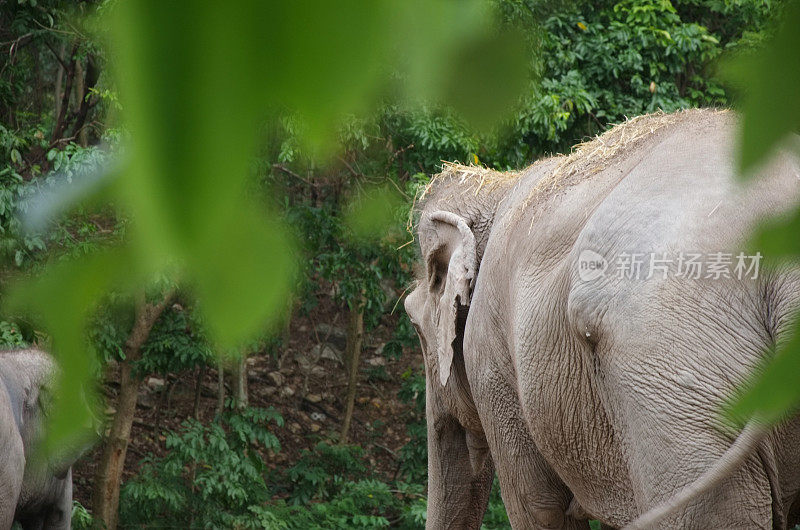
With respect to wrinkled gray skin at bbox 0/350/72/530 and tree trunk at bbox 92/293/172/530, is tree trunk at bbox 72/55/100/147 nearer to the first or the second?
wrinkled gray skin at bbox 0/350/72/530

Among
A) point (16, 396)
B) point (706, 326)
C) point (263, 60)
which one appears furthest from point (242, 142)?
point (16, 396)

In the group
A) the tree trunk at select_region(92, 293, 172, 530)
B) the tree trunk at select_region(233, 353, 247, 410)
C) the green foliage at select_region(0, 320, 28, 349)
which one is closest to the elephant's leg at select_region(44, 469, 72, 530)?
the tree trunk at select_region(92, 293, 172, 530)

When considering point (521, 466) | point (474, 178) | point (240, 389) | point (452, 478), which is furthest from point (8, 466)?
point (521, 466)

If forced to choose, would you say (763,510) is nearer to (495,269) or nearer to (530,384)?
(530,384)

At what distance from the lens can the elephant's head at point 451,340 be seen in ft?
7.69

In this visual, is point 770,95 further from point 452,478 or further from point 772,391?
point 452,478

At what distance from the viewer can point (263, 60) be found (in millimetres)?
193

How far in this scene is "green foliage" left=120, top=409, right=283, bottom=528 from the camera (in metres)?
5.14


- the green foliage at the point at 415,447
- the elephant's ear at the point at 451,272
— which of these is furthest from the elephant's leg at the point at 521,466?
the green foliage at the point at 415,447

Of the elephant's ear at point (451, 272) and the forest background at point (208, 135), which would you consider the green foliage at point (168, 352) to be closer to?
the elephant's ear at point (451, 272)

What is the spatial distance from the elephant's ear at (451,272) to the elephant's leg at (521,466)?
135mm

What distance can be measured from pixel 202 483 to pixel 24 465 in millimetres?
1060

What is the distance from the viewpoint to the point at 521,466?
86.4 inches

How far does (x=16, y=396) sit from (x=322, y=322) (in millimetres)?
2688
